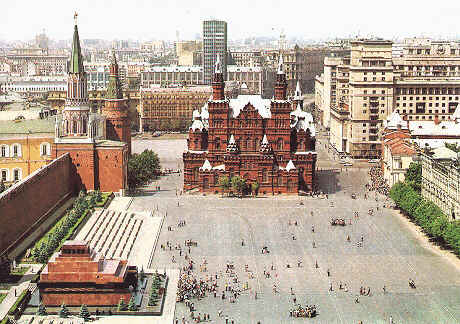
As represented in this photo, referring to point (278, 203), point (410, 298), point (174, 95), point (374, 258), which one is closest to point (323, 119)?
→ point (174, 95)

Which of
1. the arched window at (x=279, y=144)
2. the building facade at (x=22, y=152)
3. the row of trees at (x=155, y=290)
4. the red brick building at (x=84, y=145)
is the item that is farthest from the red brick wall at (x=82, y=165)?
the row of trees at (x=155, y=290)

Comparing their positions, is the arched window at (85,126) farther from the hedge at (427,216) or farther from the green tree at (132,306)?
the green tree at (132,306)

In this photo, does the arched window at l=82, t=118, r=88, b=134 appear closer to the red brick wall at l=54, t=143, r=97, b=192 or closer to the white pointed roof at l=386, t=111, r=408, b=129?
the red brick wall at l=54, t=143, r=97, b=192

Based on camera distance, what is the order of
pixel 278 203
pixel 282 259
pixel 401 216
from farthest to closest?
pixel 278 203, pixel 401 216, pixel 282 259

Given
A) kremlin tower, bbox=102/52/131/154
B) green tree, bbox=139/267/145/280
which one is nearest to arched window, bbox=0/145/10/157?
kremlin tower, bbox=102/52/131/154

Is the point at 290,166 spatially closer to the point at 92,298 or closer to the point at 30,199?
the point at 30,199

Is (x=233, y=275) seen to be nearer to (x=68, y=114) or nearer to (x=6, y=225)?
(x=6, y=225)

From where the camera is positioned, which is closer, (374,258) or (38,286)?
(38,286)
